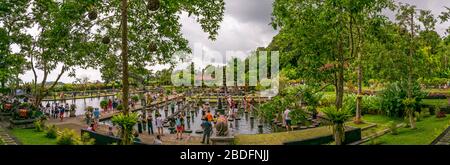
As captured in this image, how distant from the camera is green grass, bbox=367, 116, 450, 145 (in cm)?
1838

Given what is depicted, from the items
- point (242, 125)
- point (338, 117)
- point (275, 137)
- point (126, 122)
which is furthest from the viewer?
point (242, 125)

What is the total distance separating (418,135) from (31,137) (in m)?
20.8

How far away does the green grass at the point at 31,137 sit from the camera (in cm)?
2053

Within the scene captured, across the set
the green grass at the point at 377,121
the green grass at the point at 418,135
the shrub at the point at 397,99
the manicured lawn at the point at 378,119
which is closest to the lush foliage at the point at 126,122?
the green grass at the point at 418,135

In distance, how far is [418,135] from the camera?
782 inches

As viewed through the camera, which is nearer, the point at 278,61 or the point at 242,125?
the point at 278,61

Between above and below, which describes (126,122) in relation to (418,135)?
above

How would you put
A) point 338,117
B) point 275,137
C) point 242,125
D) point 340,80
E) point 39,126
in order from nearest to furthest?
point 338,117 → point 340,80 → point 275,137 → point 39,126 → point 242,125

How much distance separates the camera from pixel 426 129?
2167 cm

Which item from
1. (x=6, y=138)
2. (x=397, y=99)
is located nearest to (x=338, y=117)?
(x=397, y=99)

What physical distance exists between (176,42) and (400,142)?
11404 millimetres

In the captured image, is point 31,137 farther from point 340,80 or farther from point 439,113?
point 439,113

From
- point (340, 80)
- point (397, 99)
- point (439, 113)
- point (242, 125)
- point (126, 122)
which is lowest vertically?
point (242, 125)
